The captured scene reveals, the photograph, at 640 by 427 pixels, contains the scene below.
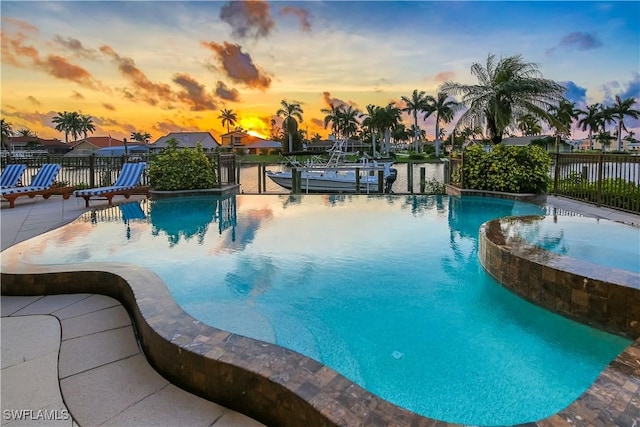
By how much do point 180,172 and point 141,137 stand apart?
88.3 m

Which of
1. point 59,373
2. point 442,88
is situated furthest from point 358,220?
point 442,88

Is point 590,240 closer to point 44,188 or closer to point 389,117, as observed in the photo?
point 44,188

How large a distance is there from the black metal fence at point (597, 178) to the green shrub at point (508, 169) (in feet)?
Answer: 1.12

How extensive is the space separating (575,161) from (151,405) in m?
12.0

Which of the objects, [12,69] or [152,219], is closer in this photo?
[152,219]

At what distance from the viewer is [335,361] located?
10.3 feet

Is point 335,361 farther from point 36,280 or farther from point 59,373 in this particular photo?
point 36,280

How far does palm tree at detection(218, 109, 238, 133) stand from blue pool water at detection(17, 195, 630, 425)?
8306cm

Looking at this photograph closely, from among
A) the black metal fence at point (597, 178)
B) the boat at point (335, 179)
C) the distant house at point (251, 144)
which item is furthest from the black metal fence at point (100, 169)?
the distant house at point (251, 144)

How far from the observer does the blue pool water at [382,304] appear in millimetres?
2816

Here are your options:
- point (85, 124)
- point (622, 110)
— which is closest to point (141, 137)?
point (85, 124)

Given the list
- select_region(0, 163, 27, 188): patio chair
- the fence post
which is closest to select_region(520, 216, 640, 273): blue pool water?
select_region(0, 163, 27, 188): patio chair

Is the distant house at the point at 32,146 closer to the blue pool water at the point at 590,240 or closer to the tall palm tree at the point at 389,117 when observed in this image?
the tall palm tree at the point at 389,117

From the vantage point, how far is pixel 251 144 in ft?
237
